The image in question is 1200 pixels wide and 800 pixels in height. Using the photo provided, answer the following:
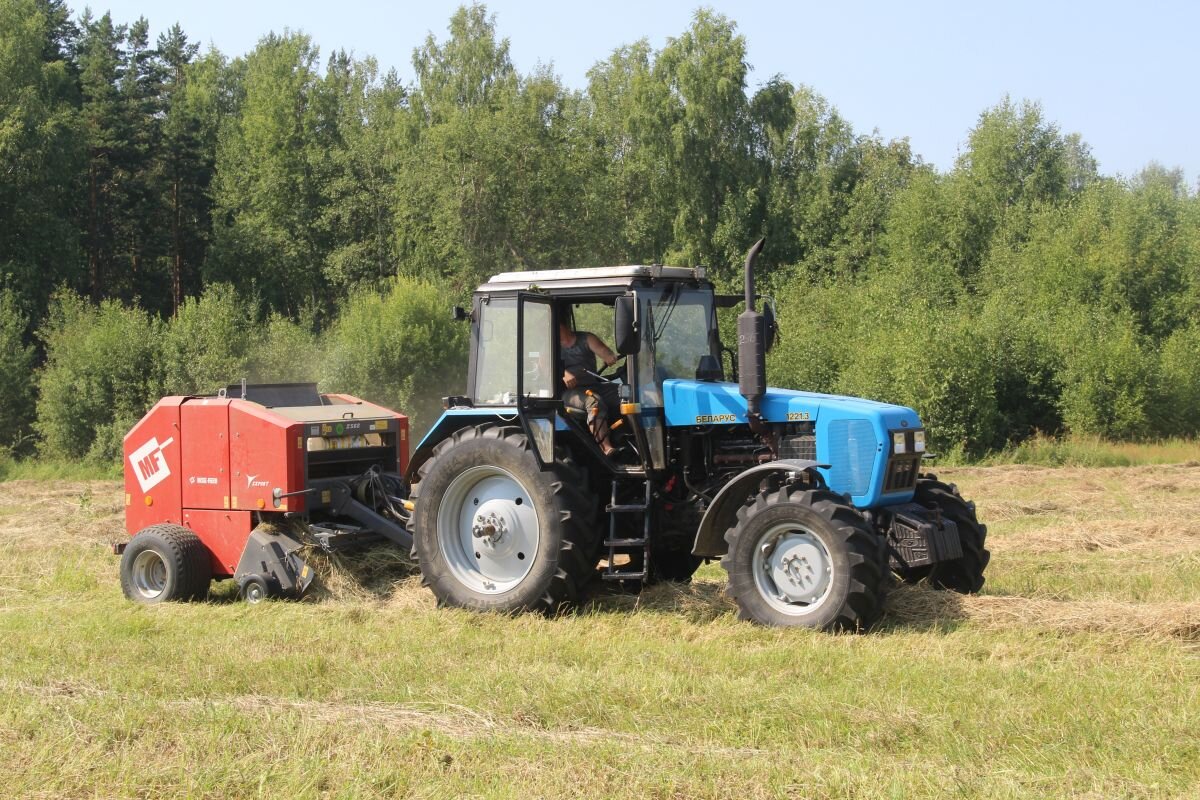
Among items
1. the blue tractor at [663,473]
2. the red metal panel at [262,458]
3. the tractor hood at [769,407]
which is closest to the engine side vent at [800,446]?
the blue tractor at [663,473]

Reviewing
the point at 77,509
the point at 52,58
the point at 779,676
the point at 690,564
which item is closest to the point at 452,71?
the point at 52,58

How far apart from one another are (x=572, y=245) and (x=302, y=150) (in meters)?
12.0

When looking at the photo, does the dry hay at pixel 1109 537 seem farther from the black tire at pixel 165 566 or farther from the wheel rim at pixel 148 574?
the wheel rim at pixel 148 574

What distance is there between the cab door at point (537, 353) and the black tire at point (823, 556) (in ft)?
5.46

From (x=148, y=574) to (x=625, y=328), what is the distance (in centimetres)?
473

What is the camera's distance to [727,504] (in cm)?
810

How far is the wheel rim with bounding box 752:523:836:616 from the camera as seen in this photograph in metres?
7.58

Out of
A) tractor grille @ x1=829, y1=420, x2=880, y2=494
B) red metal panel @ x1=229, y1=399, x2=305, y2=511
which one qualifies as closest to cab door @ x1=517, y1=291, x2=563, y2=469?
tractor grille @ x1=829, y1=420, x2=880, y2=494

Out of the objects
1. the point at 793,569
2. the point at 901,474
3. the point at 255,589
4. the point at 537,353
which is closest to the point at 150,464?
the point at 255,589

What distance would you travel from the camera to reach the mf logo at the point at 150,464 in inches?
407

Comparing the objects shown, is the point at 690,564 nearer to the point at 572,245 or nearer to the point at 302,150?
the point at 572,245

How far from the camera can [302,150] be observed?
45438 millimetres

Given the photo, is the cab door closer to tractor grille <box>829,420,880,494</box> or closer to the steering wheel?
the steering wheel

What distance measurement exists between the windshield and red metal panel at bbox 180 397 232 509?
367cm
